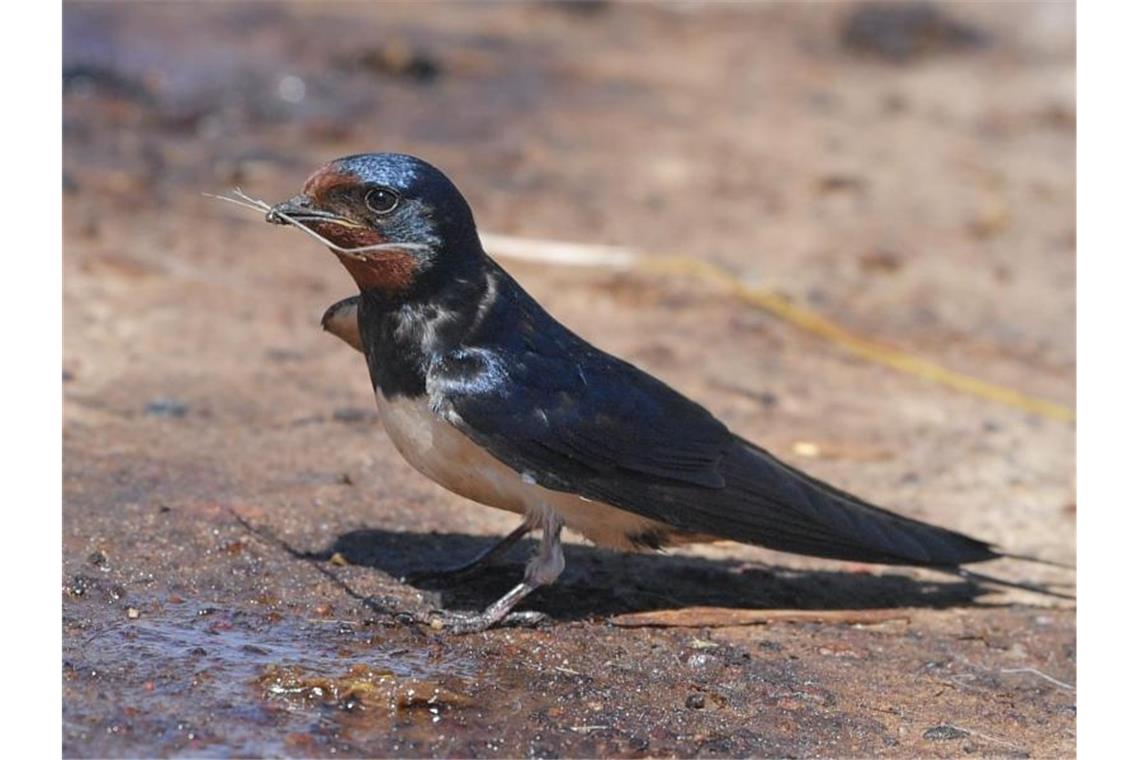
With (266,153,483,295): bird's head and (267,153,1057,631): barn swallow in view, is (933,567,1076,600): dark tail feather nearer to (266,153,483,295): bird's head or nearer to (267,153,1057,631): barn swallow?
(267,153,1057,631): barn swallow

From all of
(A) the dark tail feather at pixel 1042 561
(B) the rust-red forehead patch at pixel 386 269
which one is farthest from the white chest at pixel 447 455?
(A) the dark tail feather at pixel 1042 561

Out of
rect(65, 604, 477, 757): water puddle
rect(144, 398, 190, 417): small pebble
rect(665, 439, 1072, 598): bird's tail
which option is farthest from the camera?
rect(144, 398, 190, 417): small pebble

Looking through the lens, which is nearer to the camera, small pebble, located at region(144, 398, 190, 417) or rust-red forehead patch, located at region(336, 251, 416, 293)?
rust-red forehead patch, located at region(336, 251, 416, 293)

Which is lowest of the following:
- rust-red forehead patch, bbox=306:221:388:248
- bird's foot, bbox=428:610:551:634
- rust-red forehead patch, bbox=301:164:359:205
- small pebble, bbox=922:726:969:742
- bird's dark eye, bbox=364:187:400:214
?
small pebble, bbox=922:726:969:742

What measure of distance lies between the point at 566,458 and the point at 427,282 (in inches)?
21.8

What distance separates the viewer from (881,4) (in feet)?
41.1

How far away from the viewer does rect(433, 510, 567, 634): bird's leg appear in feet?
14.1

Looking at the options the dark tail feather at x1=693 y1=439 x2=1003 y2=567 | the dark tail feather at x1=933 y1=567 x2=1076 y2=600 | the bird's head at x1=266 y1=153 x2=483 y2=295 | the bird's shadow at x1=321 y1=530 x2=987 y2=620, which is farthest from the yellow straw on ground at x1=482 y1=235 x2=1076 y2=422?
the bird's head at x1=266 y1=153 x2=483 y2=295

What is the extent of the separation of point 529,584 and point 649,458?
44 cm

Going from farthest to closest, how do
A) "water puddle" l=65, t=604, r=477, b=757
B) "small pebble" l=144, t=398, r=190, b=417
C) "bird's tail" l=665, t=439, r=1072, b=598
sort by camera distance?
"small pebble" l=144, t=398, r=190, b=417 < "bird's tail" l=665, t=439, r=1072, b=598 < "water puddle" l=65, t=604, r=477, b=757

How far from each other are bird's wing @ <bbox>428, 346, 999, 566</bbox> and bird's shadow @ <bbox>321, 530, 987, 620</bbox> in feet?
0.86

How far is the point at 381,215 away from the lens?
4164 mm

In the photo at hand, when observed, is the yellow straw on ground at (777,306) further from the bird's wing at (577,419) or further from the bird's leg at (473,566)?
the bird's leg at (473,566)
